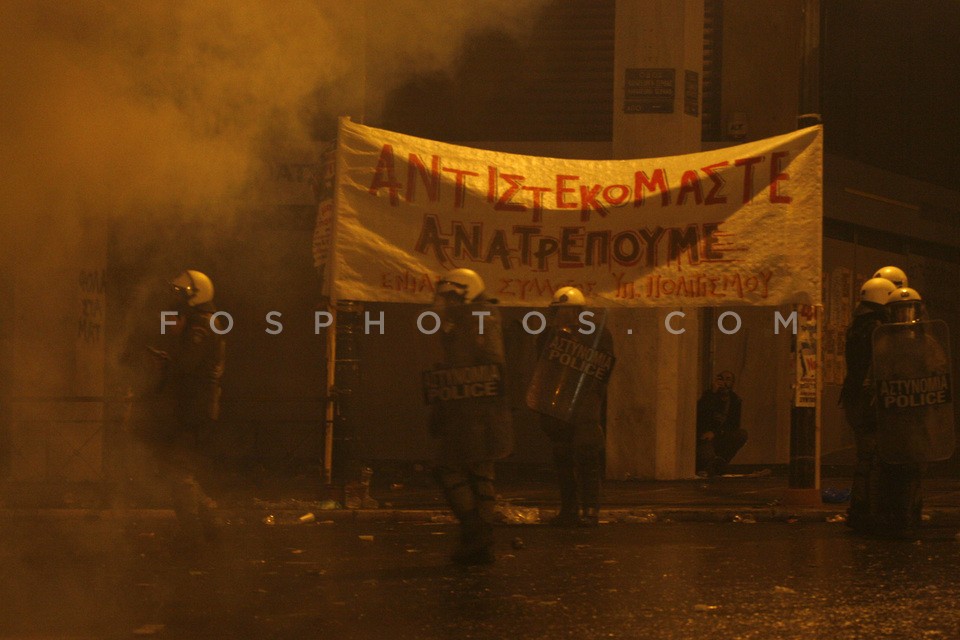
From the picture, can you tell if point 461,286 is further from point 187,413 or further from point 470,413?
point 187,413

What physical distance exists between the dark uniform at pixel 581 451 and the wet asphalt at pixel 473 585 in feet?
0.69

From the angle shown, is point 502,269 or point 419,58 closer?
point 502,269

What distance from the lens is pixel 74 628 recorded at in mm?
5527

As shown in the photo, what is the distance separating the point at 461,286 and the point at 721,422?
6.95m

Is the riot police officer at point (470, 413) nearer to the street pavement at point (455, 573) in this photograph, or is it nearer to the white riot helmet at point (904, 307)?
the street pavement at point (455, 573)

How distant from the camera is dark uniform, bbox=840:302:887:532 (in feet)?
28.3

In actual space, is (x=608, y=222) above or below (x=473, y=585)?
above

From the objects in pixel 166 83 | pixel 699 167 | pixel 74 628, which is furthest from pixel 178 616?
pixel 699 167

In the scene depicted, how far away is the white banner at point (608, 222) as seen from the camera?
9844 mm

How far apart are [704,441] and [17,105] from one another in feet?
30.9

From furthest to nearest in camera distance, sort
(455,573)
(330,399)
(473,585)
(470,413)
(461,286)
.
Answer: (330,399) → (461,286) → (470,413) → (455,573) → (473,585)

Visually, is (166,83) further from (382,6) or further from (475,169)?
(475,169)

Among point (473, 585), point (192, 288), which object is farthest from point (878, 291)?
point (192, 288)

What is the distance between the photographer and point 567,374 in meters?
9.05
